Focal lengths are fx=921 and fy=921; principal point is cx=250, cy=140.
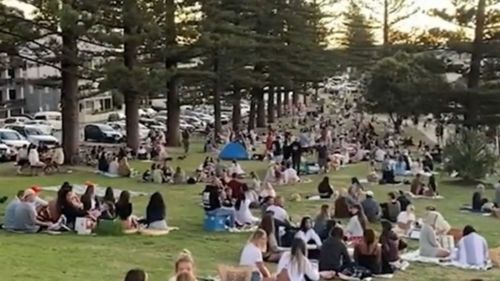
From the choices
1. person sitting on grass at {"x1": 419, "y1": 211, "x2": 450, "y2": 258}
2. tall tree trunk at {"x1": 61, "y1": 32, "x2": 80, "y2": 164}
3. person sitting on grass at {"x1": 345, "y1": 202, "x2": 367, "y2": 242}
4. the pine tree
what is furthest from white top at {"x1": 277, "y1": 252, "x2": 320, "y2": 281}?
the pine tree

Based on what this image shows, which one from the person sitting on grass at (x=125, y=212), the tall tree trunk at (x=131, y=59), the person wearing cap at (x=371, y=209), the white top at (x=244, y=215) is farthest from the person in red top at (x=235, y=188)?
the tall tree trunk at (x=131, y=59)

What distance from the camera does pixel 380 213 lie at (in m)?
18.1

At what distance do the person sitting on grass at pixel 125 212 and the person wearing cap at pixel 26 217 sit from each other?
4.52 feet

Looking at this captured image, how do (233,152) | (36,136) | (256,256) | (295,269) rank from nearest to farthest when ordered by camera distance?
1. (295,269)
2. (256,256)
3. (233,152)
4. (36,136)

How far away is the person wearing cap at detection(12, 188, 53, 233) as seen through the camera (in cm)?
1558

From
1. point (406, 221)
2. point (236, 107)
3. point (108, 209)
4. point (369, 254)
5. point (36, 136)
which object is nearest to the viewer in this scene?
point (369, 254)

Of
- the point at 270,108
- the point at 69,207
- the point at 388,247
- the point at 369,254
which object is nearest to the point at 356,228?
the point at 388,247

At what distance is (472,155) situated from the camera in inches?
1118

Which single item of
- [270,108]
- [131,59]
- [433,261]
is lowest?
[433,261]

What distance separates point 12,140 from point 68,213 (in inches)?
770

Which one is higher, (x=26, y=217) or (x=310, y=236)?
(x=26, y=217)

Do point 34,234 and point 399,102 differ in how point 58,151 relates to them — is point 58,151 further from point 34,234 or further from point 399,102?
point 399,102

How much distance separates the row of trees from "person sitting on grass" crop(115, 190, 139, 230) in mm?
11131

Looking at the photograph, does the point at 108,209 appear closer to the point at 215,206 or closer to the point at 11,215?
the point at 11,215
